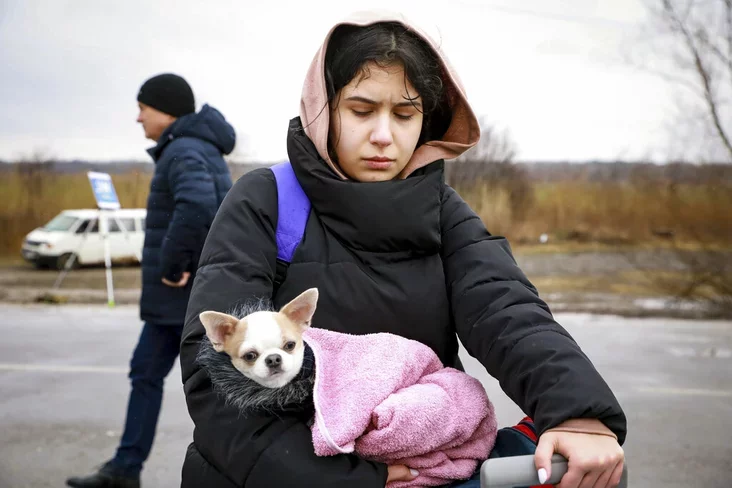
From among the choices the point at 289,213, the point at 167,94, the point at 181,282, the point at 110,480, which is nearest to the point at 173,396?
the point at 110,480

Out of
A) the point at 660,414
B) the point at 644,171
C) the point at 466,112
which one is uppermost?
the point at 466,112

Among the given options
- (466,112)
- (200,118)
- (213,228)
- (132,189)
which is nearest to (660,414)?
(200,118)

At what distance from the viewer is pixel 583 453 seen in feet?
3.76

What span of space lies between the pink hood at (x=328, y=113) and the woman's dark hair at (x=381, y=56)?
0.05ft

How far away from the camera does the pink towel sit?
44.8 inches

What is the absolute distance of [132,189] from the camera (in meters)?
9.83

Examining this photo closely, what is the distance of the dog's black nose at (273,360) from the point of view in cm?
112

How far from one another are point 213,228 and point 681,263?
8568mm

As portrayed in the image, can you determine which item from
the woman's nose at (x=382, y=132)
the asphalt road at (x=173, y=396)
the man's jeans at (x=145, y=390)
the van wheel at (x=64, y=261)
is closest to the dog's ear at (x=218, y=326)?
the woman's nose at (x=382, y=132)

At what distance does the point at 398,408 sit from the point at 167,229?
251cm

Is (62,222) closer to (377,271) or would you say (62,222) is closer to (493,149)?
(493,149)

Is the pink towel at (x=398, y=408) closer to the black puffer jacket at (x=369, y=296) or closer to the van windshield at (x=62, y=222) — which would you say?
the black puffer jacket at (x=369, y=296)

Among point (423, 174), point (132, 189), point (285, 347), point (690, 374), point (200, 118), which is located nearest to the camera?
point (285, 347)

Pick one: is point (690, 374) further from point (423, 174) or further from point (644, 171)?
point (423, 174)
